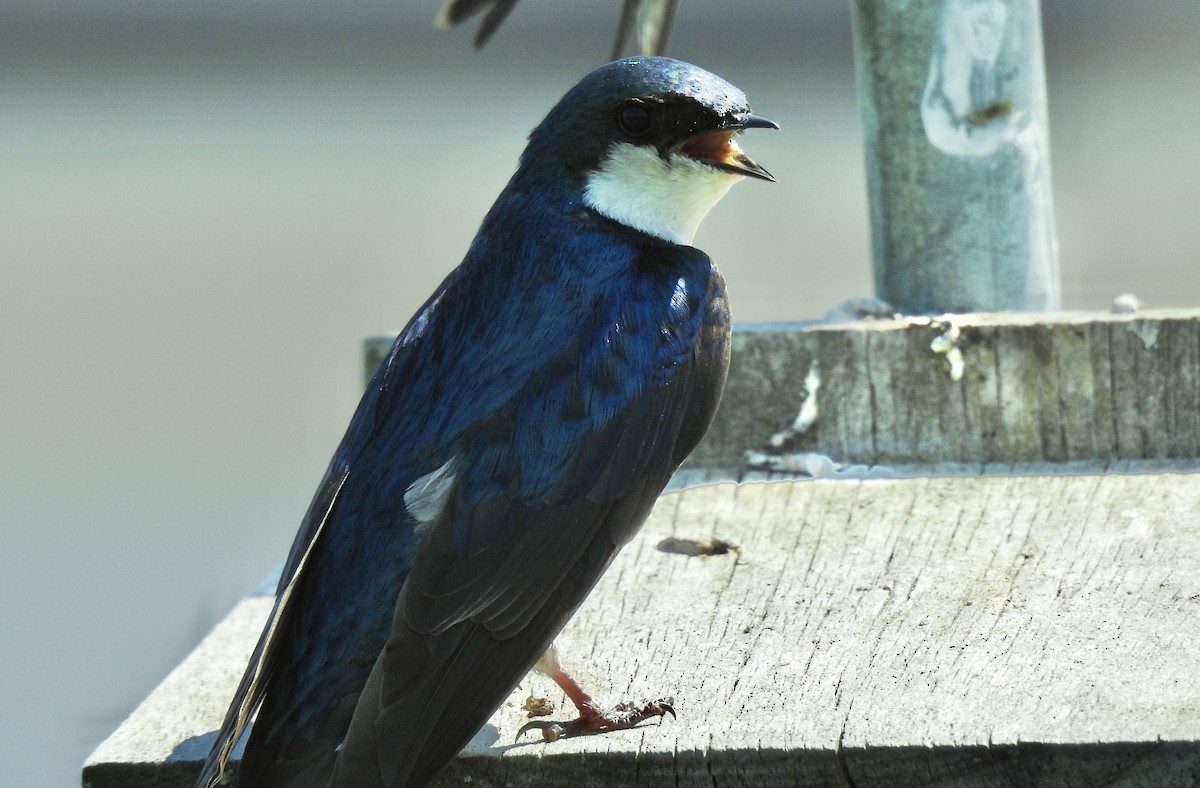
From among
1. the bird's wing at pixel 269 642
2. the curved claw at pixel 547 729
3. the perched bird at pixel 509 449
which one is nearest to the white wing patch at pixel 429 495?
the perched bird at pixel 509 449

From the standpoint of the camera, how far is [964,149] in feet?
8.88

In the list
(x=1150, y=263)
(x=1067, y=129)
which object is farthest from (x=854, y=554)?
(x=1067, y=129)

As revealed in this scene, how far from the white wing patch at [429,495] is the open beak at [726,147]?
60 centimetres

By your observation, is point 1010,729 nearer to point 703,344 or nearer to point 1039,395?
point 703,344

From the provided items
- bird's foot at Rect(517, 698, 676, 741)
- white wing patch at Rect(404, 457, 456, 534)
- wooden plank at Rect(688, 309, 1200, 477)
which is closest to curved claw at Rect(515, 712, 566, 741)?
bird's foot at Rect(517, 698, 676, 741)

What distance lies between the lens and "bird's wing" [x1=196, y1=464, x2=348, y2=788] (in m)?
1.52

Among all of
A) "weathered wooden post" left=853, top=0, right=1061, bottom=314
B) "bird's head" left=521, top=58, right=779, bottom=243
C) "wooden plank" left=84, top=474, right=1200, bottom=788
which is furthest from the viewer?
"weathered wooden post" left=853, top=0, right=1061, bottom=314

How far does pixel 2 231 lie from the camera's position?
9.48m

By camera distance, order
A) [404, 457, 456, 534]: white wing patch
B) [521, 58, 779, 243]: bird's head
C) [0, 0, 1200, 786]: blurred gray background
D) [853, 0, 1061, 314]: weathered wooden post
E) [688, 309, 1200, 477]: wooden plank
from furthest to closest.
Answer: [0, 0, 1200, 786]: blurred gray background < [853, 0, 1061, 314]: weathered wooden post < [688, 309, 1200, 477]: wooden plank < [521, 58, 779, 243]: bird's head < [404, 457, 456, 534]: white wing patch

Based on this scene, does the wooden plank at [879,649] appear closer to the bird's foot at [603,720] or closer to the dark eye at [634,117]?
the bird's foot at [603,720]

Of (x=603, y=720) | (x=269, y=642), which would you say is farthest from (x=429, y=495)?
(x=603, y=720)

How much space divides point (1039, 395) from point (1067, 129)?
7.74 m

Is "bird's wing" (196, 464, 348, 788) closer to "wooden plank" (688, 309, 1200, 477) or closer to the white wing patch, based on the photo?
the white wing patch

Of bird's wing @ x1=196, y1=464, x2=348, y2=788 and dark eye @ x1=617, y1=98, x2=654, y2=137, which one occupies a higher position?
dark eye @ x1=617, y1=98, x2=654, y2=137
